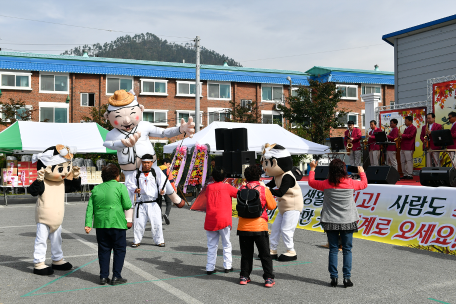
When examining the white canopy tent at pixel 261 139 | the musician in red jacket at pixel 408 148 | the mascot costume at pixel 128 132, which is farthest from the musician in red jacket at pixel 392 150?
the mascot costume at pixel 128 132

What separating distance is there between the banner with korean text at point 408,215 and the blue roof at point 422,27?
8533 mm

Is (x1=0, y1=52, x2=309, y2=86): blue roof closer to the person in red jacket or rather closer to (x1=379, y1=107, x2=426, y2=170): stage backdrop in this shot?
(x1=379, y1=107, x2=426, y2=170): stage backdrop

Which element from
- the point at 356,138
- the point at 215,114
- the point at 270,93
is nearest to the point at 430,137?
the point at 356,138

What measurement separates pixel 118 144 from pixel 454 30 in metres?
12.2

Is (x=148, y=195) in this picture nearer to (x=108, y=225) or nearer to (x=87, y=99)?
(x=108, y=225)

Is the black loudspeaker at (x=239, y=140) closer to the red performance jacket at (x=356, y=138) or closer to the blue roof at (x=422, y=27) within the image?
the red performance jacket at (x=356, y=138)

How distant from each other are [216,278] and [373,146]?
10.00 metres

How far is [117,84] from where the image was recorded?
3431cm

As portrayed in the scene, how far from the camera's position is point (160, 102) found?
35.6 metres

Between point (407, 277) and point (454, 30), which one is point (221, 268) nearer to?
point (407, 277)

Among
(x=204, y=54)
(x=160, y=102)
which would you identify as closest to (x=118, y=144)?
(x=160, y=102)

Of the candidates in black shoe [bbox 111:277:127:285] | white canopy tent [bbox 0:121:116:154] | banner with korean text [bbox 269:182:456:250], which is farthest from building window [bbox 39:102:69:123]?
black shoe [bbox 111:277:127:285]

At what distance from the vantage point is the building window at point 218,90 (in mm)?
36750

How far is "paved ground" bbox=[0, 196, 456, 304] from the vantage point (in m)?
4.95
